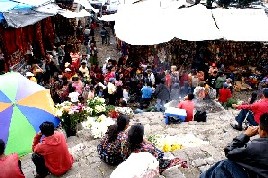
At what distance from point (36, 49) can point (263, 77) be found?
882 cm

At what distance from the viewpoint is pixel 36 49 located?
50.6 ft

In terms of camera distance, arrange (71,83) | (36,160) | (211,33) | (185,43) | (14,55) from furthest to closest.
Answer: (185,43), (211,33), (14,55), (71,83), (36,160)

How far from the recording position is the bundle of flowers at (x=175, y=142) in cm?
722

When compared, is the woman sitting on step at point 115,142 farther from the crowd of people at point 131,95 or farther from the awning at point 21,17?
the awning at point 21,17

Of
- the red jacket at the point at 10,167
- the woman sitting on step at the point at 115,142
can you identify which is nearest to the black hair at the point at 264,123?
the woman sitting on step at the point at 115,142

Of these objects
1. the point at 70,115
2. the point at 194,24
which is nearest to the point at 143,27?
the point at 194,24

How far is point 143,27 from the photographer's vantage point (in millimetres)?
15016

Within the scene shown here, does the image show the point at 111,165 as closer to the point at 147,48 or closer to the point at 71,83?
the point at 71,83

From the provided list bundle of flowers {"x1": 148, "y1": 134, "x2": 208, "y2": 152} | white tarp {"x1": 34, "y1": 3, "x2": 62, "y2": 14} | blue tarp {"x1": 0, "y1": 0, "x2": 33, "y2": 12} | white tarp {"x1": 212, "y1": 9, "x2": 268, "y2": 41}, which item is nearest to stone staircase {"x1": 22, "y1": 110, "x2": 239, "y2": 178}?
bundle of flowers {"x1": 148, "y1": 134, "x2": 208, "y2": 152}

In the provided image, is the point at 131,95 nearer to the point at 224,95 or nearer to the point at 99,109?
the point at 224,95

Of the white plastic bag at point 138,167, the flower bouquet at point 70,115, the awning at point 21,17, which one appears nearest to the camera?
the white plastic bag at point 138,167

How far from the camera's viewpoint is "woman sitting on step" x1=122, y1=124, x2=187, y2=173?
5.22m

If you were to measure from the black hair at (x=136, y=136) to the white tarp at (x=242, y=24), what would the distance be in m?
10.3

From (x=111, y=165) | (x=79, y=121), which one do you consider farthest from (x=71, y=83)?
(x=111, y=165)
